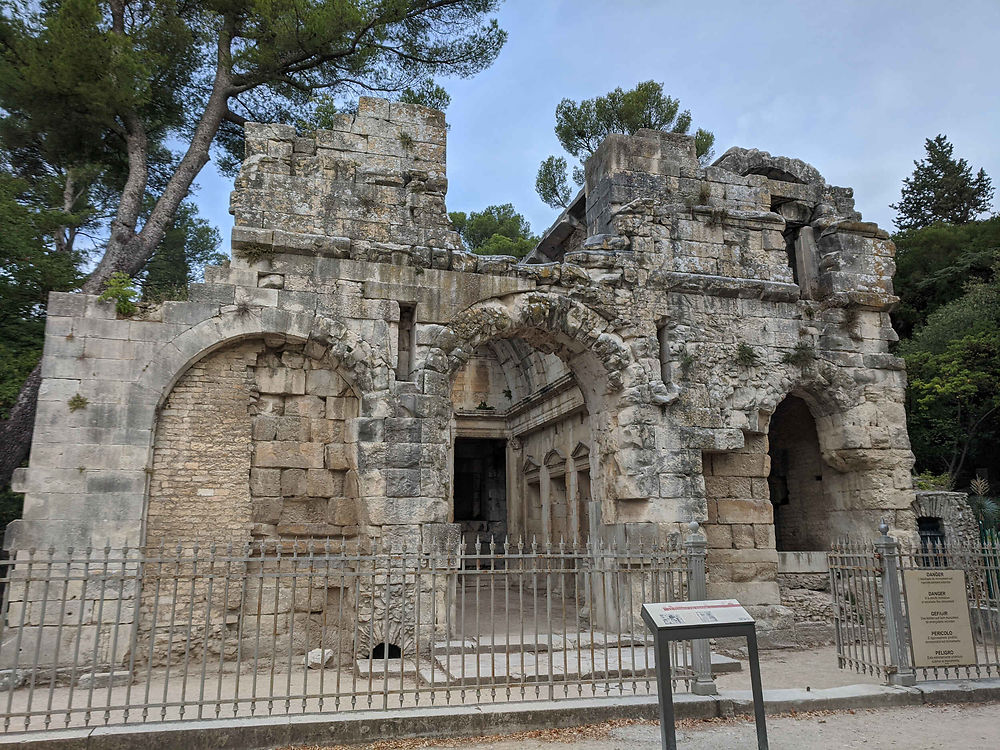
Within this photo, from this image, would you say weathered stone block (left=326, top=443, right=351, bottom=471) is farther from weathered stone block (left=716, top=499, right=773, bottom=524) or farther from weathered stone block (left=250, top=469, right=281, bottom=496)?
weathered stone block (left=716, top=499, right=773, bottom=524)

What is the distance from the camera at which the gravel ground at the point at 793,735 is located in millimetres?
4984

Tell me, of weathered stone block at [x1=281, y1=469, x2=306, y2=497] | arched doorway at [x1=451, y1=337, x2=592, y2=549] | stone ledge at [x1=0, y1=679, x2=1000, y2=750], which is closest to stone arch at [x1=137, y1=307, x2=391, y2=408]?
weathered stone block at [x1=281, y1=469, x2=306, y2=497]

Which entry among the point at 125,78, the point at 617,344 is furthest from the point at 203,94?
the point at 617,344

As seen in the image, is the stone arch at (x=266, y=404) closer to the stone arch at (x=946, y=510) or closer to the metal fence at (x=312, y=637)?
the metal fence at (x=312, y=637)

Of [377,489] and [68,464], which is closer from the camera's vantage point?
[68,464]

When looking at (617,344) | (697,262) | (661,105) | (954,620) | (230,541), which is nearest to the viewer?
(954,620)

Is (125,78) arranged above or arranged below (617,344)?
above

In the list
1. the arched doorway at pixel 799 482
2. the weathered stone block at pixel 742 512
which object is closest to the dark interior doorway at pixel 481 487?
the arched doorway at pixel 799 482

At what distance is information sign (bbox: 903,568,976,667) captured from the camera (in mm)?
6363

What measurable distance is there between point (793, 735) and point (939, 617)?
2.18 metres

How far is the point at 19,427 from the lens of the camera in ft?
31.7

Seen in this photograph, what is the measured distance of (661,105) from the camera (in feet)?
77.8

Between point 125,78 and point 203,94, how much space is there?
2646 mm

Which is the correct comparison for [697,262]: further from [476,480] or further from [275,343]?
[476,480]
